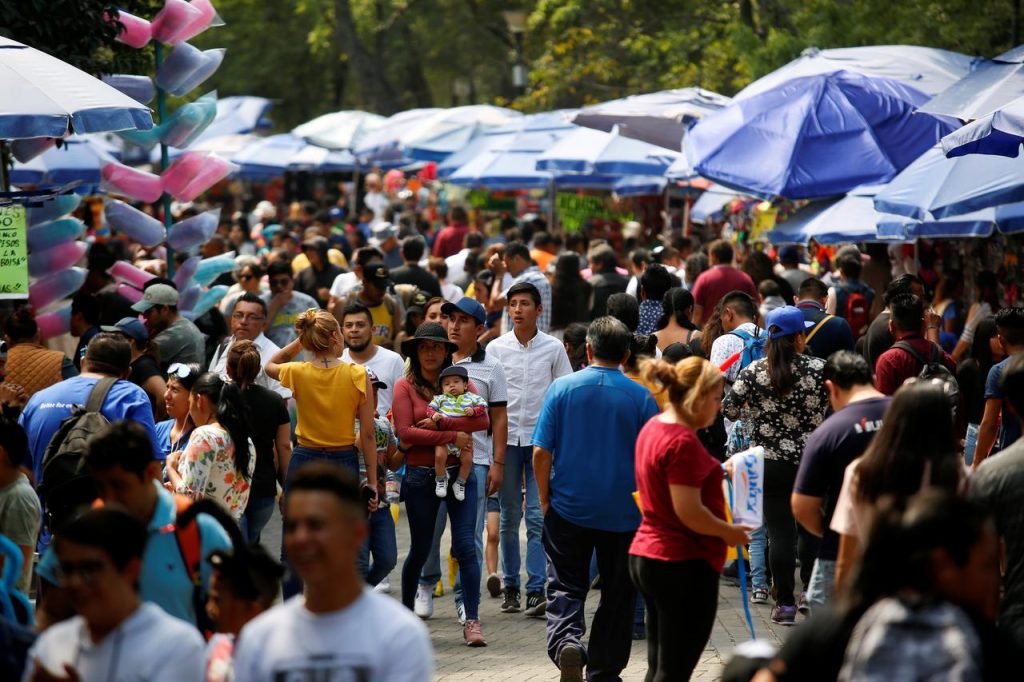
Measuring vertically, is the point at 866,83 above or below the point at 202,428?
above

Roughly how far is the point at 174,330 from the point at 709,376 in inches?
198

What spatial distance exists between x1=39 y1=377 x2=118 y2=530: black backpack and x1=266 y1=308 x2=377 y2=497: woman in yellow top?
1.30m

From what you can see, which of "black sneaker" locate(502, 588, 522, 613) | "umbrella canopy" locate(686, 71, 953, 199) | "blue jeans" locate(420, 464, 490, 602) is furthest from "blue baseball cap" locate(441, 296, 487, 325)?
"umbrella canopy" locate(686, 71, 953, 199)

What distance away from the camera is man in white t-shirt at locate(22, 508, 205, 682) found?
3.80m

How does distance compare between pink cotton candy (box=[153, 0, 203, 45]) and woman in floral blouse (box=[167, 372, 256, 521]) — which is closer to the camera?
woman in floral blouse (box=[167, 372, 256, 521])

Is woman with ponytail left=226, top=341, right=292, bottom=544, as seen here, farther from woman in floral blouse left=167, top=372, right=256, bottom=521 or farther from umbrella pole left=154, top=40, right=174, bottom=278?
umbrella pole left=154, top=40, right=174, bottom=278

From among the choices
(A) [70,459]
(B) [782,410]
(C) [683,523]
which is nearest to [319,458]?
(A) [70,459]

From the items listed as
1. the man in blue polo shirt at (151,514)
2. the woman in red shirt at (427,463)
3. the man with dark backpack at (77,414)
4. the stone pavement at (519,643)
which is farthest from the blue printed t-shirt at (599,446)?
the man in blue polo shirt at (151,514)

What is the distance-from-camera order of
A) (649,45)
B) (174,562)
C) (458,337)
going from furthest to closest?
(649,45) → (458,337) → (174,562)

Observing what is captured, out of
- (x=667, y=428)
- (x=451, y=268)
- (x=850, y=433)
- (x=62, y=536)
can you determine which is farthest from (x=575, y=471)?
(x=451, y=268)

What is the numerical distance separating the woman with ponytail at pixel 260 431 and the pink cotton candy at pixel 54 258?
Answer: 3.80m

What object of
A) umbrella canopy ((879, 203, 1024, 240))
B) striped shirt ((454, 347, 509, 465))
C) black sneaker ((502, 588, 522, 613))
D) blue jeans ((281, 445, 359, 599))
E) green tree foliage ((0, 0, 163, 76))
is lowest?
black sneaker ((502, 588, 522, 613))

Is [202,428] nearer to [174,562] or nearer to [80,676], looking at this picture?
[174,562]

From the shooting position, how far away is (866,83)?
1358 cm
